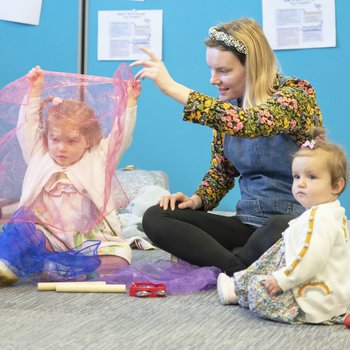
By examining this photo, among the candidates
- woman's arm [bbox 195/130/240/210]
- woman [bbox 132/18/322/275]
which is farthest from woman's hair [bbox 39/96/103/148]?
woman's arm [bbox 195/130/240/210]

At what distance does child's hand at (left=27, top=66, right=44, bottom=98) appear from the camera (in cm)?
162

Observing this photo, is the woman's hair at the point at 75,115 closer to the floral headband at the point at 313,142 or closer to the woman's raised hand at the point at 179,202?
the woman's raised hand at the point at 179,202

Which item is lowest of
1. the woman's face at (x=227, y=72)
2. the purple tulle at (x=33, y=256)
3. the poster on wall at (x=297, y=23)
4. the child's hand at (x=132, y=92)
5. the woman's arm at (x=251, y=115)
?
the purple tulle at (x=33, y=256)

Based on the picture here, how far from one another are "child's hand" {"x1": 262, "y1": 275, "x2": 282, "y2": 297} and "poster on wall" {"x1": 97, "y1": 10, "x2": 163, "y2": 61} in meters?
Answer: 1.61

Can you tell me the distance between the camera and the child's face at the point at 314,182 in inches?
52.0

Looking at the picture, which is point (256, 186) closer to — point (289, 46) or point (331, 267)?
point (331, 267)

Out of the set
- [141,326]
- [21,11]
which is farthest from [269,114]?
[21,11]

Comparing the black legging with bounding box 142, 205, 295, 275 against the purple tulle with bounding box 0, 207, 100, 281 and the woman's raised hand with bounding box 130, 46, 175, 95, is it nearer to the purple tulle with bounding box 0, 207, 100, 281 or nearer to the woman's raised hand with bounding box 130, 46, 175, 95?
the purple tulle with bounding box 0, 207, 100, 281

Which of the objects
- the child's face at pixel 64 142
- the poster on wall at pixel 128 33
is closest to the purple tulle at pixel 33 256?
the child's face at pixel 64 142

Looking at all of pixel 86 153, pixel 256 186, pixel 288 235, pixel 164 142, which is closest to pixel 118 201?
pixel 86 153

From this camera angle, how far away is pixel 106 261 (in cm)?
168

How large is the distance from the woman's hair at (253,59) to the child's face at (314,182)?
0.32 meters

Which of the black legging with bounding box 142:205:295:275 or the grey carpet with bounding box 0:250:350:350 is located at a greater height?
the black legging with bounding box 142:205:295:275

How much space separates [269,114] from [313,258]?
384 millimetres
